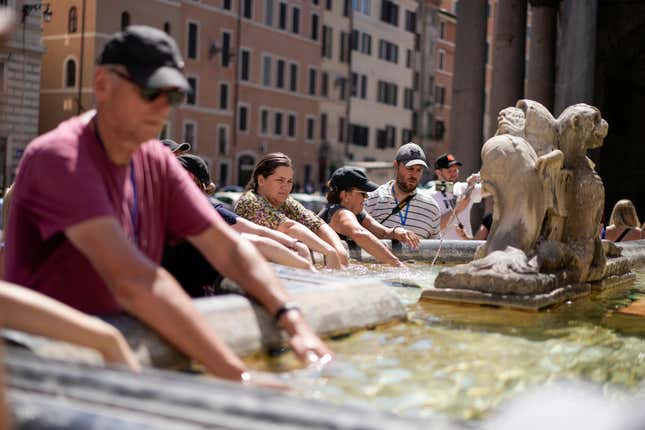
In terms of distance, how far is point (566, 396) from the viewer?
1.69 m

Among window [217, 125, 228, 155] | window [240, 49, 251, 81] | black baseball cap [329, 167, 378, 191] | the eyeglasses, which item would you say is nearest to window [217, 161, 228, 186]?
window [217, 125, 228, 155]

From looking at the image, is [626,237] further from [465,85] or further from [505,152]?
[465,85]

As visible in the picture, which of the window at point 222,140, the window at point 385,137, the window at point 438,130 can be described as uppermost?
the window at point 438,130

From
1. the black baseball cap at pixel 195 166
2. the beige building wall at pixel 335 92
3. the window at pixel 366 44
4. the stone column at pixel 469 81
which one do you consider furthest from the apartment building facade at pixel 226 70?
the black baseball cap at pixel 195 166

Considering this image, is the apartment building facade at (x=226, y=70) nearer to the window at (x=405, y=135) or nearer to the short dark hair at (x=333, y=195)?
the window at (x=405, y=135)

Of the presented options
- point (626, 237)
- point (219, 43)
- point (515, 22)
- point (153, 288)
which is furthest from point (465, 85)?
point (219, 43)

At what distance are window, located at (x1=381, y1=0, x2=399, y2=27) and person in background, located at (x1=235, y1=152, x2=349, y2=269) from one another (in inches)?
2322

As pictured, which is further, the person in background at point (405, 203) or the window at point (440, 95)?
the window at point (440, 95)

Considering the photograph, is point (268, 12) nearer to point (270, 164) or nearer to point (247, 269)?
point (270, 164)

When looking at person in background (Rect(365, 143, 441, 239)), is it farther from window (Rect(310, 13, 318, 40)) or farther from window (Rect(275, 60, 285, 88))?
window (Rect(310, 13, 318, 40))

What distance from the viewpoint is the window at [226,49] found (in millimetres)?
51375

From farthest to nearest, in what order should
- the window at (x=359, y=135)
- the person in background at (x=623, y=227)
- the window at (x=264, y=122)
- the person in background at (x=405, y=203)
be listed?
the window at (x=359, y=135) < the window at (x=264, y=122) < the person in background at (x=623, y=227) < the person in background at (x=405, y=203)

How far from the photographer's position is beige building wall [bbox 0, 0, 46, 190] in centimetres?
3766

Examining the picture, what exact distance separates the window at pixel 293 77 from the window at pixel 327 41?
2727 millimetres
